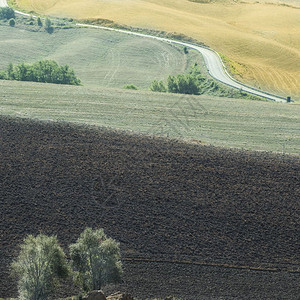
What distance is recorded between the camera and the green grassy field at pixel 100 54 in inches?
3942

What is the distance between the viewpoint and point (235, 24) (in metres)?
125

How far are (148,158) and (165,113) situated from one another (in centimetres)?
1432

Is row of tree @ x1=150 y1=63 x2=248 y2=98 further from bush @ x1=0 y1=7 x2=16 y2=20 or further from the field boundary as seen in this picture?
bush @ x1=0 y1=7 x2=16 y2=20

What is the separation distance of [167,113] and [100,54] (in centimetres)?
5382

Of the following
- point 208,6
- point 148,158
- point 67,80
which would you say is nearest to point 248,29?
point 208,6

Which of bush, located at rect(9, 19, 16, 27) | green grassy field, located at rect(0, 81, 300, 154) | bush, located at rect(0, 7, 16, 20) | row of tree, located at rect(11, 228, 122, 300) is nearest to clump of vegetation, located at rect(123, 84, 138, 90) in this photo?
green grassy field, located at rect(0, 81, 300, 154)

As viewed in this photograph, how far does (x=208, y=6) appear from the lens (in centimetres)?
13562

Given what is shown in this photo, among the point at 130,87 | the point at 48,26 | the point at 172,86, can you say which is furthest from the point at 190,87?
the point at 48,26

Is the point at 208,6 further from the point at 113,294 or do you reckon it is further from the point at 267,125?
the point at 113,294

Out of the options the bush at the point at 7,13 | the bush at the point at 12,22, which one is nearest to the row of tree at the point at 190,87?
the bush at the point at 12,22

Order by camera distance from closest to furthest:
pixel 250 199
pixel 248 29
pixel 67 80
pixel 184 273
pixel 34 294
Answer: pixel 34 294, pixel 184 273, pixel 250 199, pixel 67 80, pixel 248 29

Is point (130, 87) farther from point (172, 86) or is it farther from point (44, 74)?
point (44, 74)

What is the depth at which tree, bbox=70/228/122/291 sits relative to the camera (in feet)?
102

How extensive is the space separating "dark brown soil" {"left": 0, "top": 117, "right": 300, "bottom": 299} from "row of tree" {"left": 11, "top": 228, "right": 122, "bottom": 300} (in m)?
2.82
